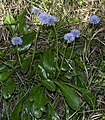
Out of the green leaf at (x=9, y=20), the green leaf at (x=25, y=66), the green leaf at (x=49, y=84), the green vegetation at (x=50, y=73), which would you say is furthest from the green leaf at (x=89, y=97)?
the green leaf at (x=9, y=20)

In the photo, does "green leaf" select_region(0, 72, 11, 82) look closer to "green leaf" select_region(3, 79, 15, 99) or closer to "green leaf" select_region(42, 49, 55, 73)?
"green leaf" select_region(3, 79, 15, 99)

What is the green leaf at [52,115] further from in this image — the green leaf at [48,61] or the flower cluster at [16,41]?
the flower cluster at [16,41]

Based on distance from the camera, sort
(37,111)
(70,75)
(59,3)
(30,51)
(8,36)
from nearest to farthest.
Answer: (37,111)
(70,75)
(30,51)
(8,36)
(59,3)

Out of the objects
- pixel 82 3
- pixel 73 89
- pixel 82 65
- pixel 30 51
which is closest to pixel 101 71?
pixel 82 65

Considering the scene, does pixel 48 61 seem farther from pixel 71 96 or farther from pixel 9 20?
pixel 9 20

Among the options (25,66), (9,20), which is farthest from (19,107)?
(9,20)

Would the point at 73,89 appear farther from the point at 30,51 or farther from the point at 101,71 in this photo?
the point at 30,51

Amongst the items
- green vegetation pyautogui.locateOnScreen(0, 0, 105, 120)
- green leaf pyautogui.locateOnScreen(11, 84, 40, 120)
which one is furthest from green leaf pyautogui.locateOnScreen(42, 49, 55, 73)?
green leaf pyautogui.locateOnScreen(11, 84, 40, 120)
